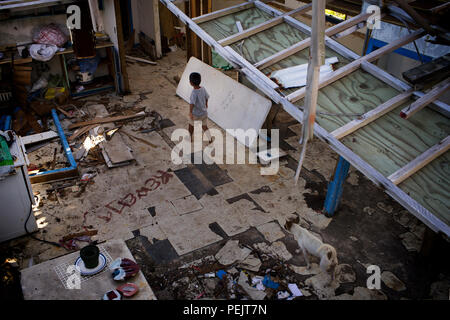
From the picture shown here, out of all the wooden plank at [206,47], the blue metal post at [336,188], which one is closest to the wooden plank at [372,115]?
the blue metal post at [336,188]

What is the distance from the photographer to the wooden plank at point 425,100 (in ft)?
15.6

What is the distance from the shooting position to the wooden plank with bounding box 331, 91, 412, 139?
192 inches

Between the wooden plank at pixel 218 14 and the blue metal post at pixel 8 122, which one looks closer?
the wooden plank at pixel 218 14

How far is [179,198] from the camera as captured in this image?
28.8 ft

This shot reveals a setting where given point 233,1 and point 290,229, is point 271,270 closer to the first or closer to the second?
point 290,229

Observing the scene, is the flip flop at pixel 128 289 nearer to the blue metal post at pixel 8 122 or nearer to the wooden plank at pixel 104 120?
the wooden plank at pixel 104 120

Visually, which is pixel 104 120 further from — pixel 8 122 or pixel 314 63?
pixel 314 63

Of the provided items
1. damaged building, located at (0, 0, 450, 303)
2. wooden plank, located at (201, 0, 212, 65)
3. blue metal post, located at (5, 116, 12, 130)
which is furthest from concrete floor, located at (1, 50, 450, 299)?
wooden plank, located at (201, 0, 212, 65)

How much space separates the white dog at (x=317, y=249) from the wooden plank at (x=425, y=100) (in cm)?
276

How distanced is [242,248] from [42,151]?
5.93 metres

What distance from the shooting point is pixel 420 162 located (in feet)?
14.8

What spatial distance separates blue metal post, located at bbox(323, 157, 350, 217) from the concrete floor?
0.72ft

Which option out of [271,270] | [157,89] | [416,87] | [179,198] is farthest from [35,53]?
[416,87]

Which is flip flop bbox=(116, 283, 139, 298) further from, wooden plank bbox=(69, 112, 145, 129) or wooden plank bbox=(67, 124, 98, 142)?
wooden plank bbox=(69, 112, 145, 129)
